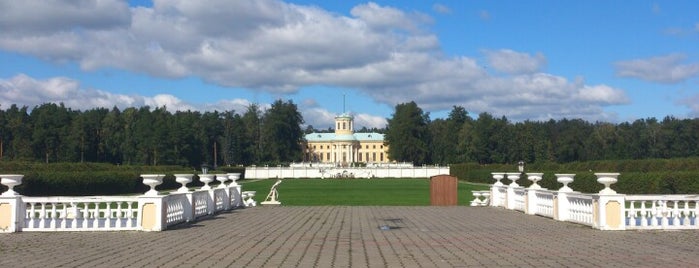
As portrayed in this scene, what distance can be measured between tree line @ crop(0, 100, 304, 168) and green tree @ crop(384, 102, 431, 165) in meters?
18.5

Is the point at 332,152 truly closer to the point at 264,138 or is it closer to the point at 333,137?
the point at 333,137

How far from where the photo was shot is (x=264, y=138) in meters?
133

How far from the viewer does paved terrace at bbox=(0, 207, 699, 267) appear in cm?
1181

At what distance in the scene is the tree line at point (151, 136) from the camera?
348 ft

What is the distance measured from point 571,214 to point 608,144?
116m

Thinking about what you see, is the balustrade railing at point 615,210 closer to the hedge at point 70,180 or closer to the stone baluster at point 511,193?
the stone baluster at point 511,193

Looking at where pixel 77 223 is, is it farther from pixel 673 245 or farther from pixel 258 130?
pixel 258 130

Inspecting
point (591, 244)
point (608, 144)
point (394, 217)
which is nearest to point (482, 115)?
point (608, 144)

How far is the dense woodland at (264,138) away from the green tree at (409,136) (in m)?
0.17

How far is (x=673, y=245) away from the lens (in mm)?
14195

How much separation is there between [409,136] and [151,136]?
4445 cm

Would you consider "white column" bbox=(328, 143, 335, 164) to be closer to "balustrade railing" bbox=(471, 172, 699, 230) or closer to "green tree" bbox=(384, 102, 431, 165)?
"green tree" bbox=(384, 102, 431, 165)

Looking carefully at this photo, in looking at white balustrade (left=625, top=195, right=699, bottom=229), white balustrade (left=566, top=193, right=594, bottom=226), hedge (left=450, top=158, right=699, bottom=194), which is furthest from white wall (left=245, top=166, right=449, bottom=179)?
white balustrade (left=625, top=195, right=699, bottom=229)

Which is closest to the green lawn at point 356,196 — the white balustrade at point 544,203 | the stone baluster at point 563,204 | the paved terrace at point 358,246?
the white balustrade at point 544,203
